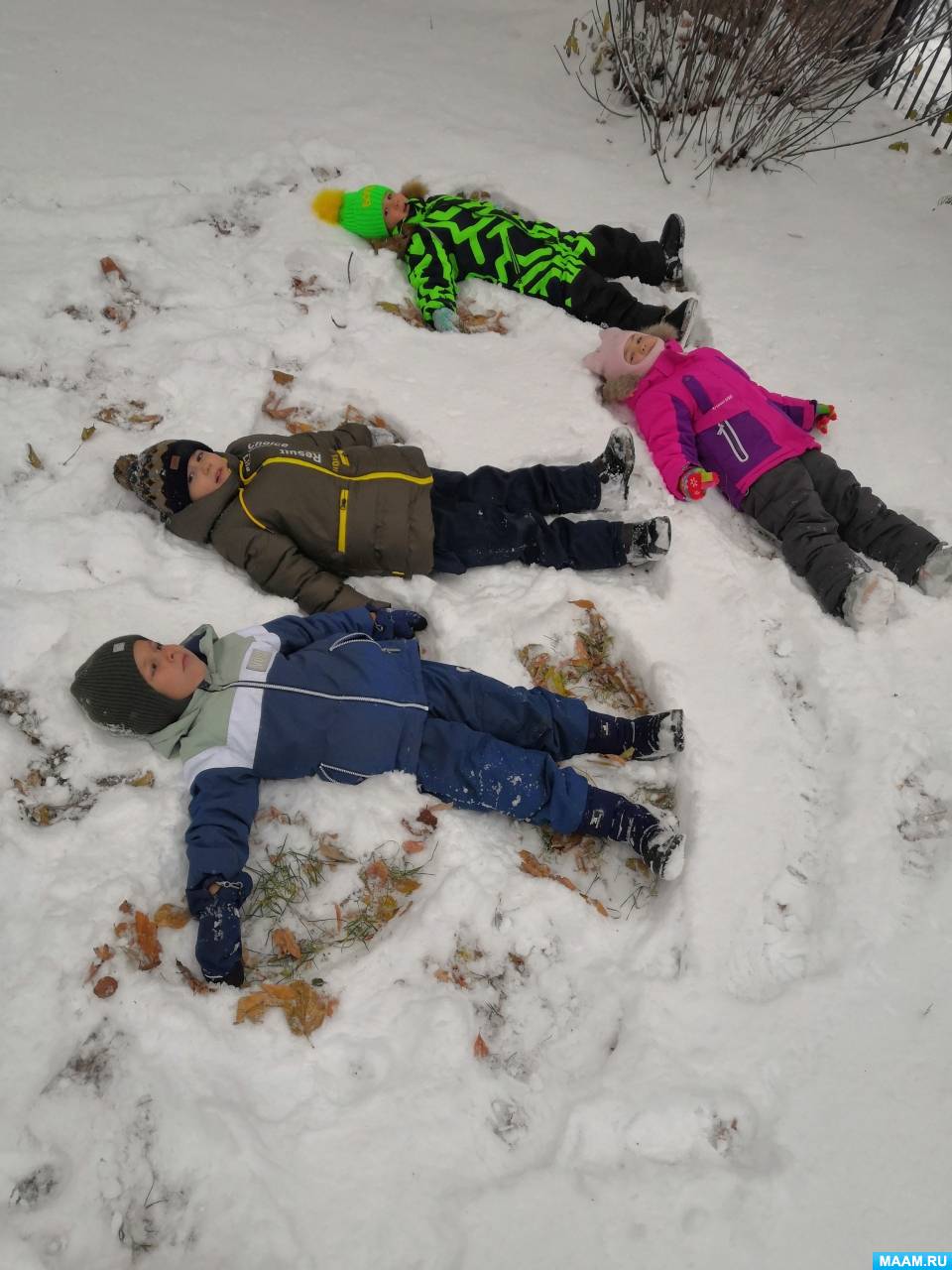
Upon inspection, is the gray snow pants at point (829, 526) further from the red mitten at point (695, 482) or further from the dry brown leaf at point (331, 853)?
the dry brown leaf at point (331, 853)

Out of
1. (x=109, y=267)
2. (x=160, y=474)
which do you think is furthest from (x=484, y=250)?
(x=160, y=474)

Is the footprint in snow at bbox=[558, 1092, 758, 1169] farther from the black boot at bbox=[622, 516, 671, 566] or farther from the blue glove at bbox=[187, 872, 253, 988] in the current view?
the black boot at bbox=[622, 516, 671, 566]

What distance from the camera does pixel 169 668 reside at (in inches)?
101

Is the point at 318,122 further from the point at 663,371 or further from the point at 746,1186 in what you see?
the point at 746,1186

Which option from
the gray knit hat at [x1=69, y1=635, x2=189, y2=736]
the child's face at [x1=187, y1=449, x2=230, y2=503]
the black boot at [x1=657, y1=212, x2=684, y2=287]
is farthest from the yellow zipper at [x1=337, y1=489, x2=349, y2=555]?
the black boot at [x1=657, y1=212, x2=684, y2=287]

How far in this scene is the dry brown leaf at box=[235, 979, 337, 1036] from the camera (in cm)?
221

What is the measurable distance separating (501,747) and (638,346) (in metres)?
2.22

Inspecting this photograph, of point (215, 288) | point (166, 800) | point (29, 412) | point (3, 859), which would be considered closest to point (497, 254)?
point (215, 288)

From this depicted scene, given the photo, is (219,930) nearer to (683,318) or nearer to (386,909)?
(386,909)

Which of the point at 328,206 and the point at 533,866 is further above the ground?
the point at 328,206

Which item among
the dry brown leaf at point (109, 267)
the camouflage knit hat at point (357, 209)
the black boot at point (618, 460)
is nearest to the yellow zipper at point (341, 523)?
the black boot at point (618, 460)

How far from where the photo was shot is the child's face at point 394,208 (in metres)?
4.31

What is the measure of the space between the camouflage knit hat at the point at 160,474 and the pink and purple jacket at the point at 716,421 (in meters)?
2.05

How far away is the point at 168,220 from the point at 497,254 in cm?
172
